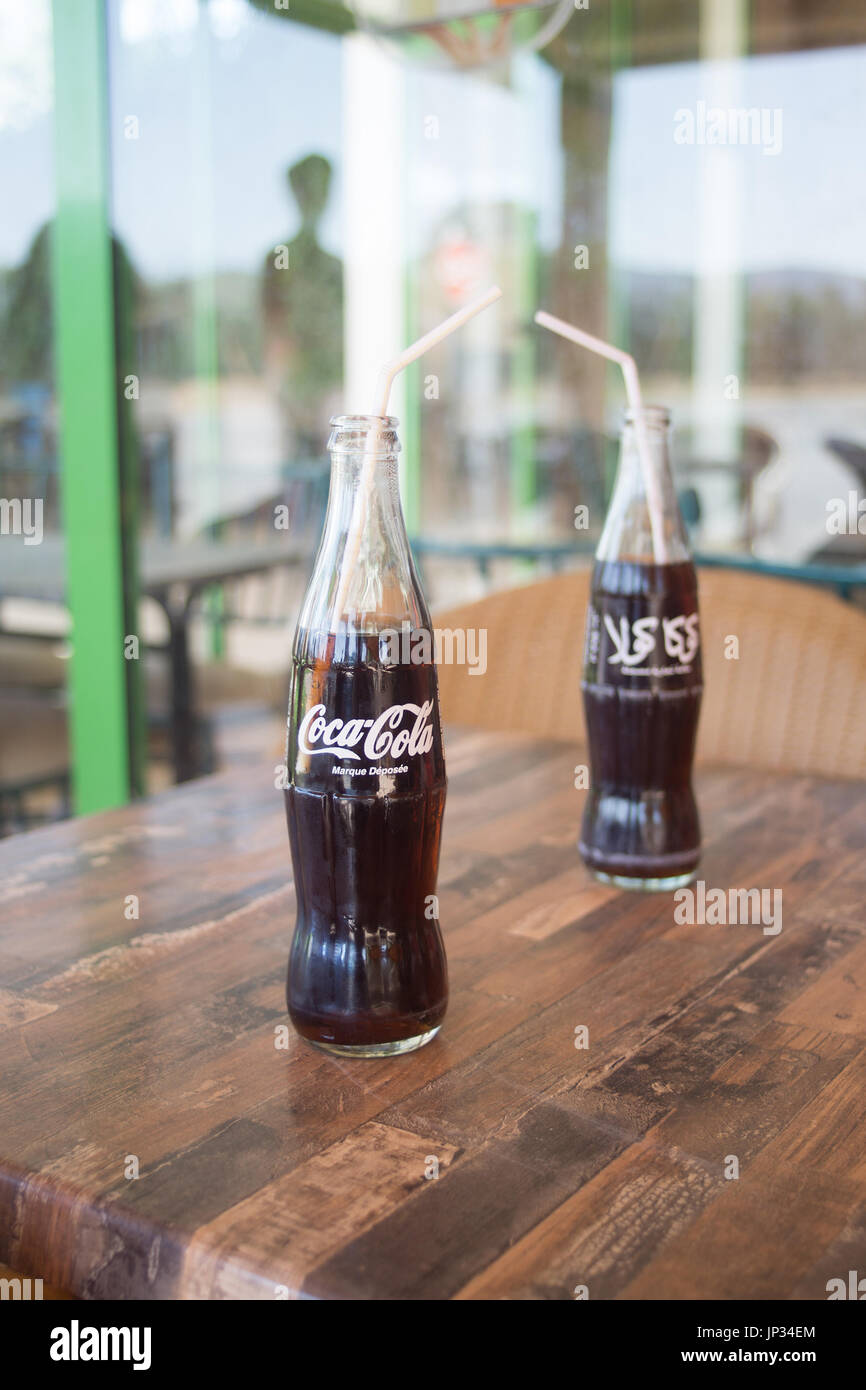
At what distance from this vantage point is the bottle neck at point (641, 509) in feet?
3.25

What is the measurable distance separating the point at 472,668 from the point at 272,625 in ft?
6.03

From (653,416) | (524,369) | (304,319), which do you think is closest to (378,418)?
(653,416)

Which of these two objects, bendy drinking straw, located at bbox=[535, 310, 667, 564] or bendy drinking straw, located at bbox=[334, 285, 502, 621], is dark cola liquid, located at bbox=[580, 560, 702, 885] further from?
bendy drinking straw, located at bbox=[334, 285, 502, 621]

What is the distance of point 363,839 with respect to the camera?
2.47ft

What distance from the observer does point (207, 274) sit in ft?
11.1

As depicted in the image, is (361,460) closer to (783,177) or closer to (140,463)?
(140,463)

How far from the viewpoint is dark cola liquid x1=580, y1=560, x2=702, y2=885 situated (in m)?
1.02

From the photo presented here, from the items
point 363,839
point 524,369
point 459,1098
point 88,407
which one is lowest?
point 459,1098

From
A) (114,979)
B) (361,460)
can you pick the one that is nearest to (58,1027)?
(114,979)

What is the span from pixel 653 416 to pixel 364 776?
39cm

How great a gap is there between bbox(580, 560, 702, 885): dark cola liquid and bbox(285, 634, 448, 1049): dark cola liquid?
11.3 inches

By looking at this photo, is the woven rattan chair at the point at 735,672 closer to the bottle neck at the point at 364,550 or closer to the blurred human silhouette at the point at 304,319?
the bottle neck at the point at 364,550

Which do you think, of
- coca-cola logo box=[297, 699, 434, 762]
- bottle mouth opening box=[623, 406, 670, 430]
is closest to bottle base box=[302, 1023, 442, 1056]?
coca-cola logo box=[297, 699, 434, 762]

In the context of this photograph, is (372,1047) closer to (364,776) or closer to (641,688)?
(364,776)
